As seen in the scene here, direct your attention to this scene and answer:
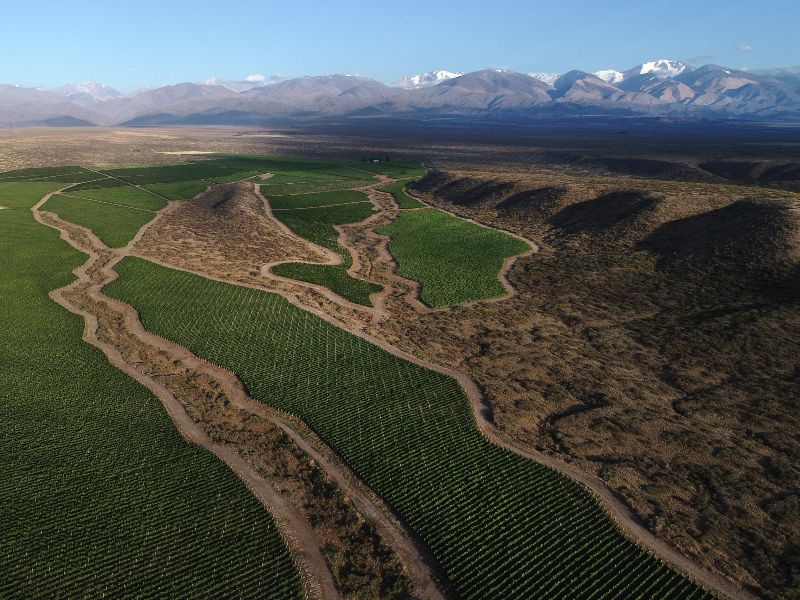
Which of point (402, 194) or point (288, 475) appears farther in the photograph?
point (402, 194)

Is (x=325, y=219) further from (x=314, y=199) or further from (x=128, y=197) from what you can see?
(x=128, y=197)

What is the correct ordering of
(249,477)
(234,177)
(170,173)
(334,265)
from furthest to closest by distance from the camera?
(170,173), (234,177), (334,265), (249,477)

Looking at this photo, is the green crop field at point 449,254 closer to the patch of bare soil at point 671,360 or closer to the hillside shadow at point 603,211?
A: the patch of bare soil at point 671,360

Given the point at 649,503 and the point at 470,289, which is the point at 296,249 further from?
the point at 649,503

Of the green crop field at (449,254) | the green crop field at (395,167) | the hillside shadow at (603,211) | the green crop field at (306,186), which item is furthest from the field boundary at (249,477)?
the green crop field at (395,167)

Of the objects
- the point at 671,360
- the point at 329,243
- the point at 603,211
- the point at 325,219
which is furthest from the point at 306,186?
the point at 671,360
